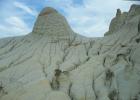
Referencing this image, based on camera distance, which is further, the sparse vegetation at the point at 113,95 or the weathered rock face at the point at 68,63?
the weathered rock face at the point at 68,63

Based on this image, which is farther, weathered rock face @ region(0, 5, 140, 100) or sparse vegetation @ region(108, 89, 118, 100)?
weathered rock face @ region(0, 5, 140, 100)

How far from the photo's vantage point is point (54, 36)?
33906mm

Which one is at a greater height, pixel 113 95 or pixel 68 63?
pixel 68 63

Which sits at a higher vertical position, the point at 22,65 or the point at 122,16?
the point at 122,16

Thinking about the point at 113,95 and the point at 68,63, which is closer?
the point at 113,95

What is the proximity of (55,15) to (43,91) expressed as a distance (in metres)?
11.2

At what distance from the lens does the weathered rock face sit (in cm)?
2505

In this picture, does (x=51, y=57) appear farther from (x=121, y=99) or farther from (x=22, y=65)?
(x=121, y=99)

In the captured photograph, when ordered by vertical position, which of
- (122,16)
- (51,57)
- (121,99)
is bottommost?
(121,99)

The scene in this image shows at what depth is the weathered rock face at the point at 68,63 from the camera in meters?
25.0

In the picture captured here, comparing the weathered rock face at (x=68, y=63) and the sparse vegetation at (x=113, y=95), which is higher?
the weathered rock face at (x=68, y=63)

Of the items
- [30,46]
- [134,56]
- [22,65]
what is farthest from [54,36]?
[134,56]

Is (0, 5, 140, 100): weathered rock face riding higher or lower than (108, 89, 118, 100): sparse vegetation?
higher

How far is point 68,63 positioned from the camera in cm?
2962
